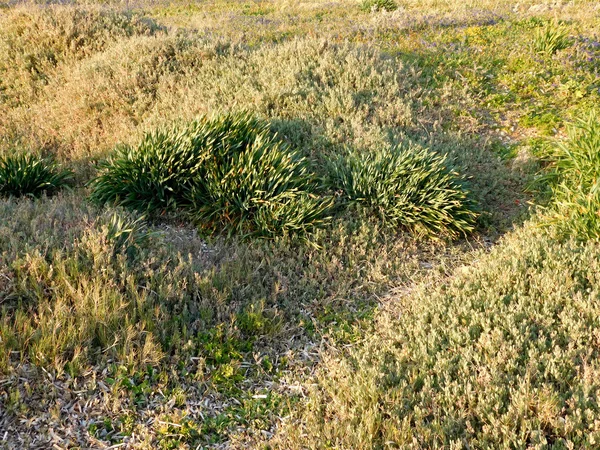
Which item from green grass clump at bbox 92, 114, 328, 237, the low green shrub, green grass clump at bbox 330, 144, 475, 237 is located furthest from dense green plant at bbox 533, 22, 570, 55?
green grass clump at bbox 92, 114, 328, 237

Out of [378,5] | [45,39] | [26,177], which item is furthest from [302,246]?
[378,5]

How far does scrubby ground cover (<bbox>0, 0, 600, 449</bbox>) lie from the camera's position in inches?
150

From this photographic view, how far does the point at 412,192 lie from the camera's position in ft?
21.2

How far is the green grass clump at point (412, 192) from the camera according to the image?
642 cm

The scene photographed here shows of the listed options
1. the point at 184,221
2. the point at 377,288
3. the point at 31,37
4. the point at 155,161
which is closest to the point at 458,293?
the point at 377,288

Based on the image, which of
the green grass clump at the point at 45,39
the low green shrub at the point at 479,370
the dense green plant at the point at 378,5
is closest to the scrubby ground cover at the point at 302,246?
the low green shrub at the point at 479,370

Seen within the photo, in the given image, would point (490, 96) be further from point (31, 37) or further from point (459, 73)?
point (31, 37)

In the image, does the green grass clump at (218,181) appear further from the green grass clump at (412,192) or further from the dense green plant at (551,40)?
the dense green plant at (551,40)

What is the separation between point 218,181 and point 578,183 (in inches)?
188

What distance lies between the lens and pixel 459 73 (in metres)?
10.1

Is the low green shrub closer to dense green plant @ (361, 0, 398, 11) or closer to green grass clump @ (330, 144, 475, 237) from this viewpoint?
green grass clump @ (330, 144, 475, 237)

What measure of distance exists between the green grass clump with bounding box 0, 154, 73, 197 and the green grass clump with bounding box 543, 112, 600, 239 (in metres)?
6.97

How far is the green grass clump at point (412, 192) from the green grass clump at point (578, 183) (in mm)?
1128

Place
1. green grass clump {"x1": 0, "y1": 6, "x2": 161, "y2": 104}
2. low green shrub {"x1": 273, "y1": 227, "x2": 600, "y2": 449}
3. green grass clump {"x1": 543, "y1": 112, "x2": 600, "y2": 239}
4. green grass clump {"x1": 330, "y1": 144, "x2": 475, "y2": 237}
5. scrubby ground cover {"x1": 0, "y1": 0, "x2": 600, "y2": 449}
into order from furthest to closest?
green grass clump {"x1": 0, "y1": 6, "x2": 161, "y2": 104}
green grass clump {"x1": 330, "y1": 144, "x2": 475, "y2": 237}
green grass clump {"x1": 543, "y1": 112, "x2": 600, "y2": 239}
scrubby ground cover {"x1": 0, "y1": 0, "x2": 600, "y2": 449}
low green shrub {"x1": 273, "y1": 227, "x2": 600, "y2": 449}
